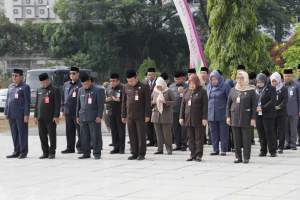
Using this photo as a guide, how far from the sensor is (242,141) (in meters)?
15.0

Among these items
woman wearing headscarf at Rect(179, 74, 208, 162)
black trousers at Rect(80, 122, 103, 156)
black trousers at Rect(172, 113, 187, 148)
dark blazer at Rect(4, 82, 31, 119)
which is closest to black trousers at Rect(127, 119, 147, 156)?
black trousers at Rect(80, 122, 103, 156)

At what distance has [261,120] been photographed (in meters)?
16.4

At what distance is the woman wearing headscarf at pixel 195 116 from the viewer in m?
15.2

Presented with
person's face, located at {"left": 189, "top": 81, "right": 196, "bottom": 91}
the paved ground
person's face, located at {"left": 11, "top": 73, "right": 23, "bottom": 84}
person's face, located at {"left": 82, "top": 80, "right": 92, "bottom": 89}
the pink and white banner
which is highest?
the pink and white banner

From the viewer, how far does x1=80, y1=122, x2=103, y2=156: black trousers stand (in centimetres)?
1608

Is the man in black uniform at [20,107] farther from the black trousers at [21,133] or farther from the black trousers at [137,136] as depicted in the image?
the black trousers at [137,136]

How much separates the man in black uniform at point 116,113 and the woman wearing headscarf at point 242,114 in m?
3.19

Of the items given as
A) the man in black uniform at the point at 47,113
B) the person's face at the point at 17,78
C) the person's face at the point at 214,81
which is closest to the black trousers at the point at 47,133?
the man in black uniform at the point at 47,113

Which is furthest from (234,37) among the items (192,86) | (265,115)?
(192,86)

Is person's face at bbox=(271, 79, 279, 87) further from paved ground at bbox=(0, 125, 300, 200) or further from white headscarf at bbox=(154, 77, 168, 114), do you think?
white headscarf at bbox=(154, 77, 168, 114)

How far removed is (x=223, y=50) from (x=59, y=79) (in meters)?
14.1

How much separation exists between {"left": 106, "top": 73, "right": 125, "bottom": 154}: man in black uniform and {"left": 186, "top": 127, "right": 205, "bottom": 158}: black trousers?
2.33m

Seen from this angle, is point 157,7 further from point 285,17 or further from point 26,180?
point 26,180

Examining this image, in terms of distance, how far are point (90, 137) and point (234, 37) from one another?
410 inches
